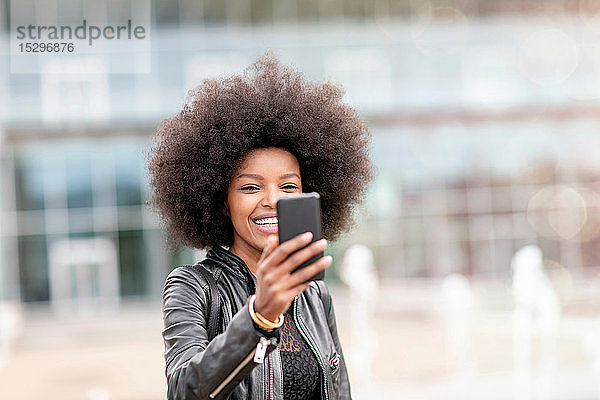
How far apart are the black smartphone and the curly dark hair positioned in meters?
0.66

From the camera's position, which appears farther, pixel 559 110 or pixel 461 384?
pixel 559 110

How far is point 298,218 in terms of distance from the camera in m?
1.60

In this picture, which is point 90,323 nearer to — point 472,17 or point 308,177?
point 472,17

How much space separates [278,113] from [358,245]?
17.1m

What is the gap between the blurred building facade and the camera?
58.9 feet

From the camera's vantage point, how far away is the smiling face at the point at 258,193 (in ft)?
6.91

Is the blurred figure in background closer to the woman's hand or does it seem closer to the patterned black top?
the patterned black top

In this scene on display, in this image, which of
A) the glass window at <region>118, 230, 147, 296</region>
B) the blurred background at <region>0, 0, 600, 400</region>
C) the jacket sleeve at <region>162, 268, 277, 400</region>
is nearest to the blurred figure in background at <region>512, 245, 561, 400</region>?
the blurred background at <region>0, 0, 600, 400</region>

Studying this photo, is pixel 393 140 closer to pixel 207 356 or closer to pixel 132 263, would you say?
pixel 132 263

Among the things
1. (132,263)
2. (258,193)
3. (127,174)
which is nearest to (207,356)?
(258,193)

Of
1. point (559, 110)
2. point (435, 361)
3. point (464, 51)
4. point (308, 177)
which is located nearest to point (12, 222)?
point (435, 361)

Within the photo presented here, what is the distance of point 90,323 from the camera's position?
17953 mm

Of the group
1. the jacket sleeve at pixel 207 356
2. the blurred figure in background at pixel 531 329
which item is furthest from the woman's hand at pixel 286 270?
the blurred figure in background at pixel 531 329

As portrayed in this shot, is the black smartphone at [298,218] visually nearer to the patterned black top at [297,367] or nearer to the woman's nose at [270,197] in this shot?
the woman's nose at [270,197]
